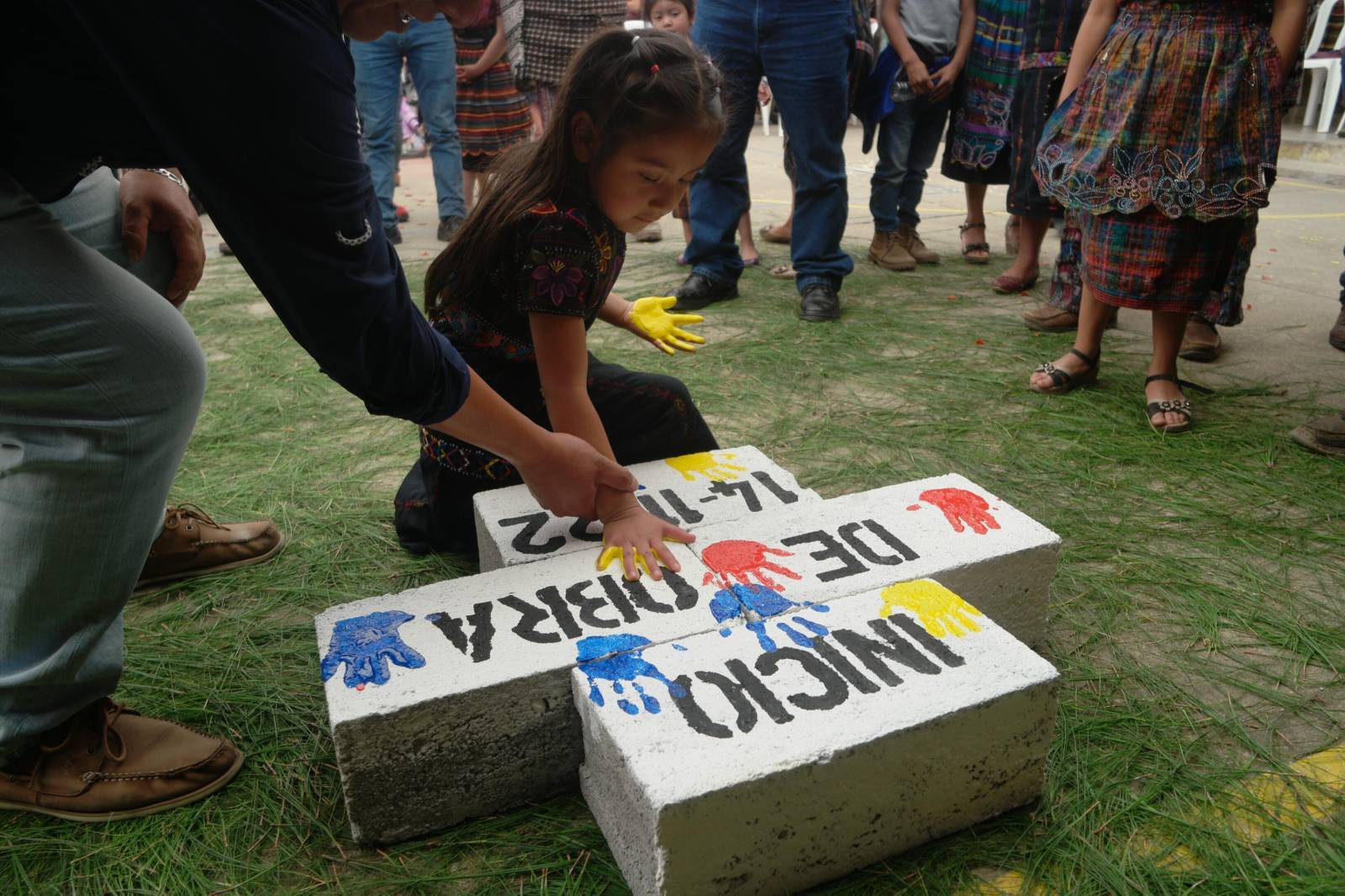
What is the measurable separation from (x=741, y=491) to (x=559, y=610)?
50 cm

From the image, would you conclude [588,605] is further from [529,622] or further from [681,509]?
[681,509]

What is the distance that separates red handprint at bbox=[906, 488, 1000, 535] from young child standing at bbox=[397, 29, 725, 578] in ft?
1.56

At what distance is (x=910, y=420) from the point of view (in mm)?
2672

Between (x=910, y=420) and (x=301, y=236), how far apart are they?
1997 millimetres

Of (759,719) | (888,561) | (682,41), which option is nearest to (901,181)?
(682,41)

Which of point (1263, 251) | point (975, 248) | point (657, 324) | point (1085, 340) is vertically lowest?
point (1263, 251)

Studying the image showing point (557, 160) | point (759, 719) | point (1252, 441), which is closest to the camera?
point (759, 719)

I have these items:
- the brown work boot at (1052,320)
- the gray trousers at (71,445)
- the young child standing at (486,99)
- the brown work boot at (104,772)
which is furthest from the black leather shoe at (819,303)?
the brown work boot at (104,772)

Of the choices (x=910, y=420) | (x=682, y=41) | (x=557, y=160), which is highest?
(x=682, y=41)

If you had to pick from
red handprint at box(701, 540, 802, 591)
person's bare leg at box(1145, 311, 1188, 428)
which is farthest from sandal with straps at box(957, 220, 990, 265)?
red handprint at box(701, 540, 802, 591)

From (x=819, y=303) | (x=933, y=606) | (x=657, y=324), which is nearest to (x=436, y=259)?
(x=657, y=324)

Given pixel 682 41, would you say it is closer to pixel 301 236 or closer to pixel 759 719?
pixel 301 236

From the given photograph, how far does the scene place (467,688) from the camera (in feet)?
4.04

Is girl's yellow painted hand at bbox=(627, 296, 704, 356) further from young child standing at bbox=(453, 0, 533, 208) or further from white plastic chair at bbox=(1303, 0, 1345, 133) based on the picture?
white plastic chair at bbox=(1303, 0, 1345, 133)
